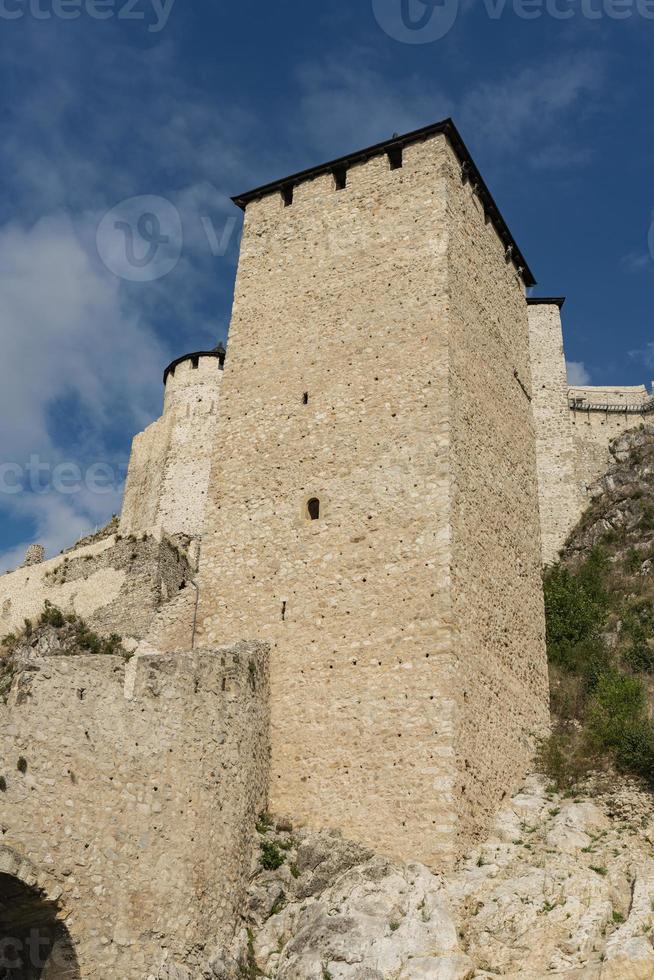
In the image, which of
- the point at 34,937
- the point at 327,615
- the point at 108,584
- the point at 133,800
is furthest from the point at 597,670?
the point at 108,584

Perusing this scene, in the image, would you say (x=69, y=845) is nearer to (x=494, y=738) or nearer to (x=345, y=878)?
(x=345, y=878)

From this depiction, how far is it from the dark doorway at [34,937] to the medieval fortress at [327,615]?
0.18 ft

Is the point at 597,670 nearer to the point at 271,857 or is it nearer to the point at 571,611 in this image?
the point at 571,611

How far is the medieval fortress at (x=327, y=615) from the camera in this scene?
10.5 m

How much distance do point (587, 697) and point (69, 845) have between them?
32.2ft

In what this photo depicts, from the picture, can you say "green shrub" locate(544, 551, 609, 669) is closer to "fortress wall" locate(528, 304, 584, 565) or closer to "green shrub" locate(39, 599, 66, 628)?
"fortress wall" locate(528, 304, 584, 565)

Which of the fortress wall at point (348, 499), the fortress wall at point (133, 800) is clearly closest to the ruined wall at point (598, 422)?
the fortress wall at point (348, 499)

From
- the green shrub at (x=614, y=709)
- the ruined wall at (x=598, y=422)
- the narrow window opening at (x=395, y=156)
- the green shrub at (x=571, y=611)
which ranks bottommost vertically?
the green shrub at (x=614, y=709)

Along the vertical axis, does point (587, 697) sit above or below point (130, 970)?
above

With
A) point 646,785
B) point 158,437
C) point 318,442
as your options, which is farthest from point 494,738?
point 158,437

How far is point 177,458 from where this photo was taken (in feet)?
104

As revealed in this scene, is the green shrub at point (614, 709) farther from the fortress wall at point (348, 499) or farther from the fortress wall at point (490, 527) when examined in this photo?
the fortress wall at point (348, 499)

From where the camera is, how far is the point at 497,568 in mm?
15242

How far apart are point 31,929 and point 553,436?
23855 millimetres
